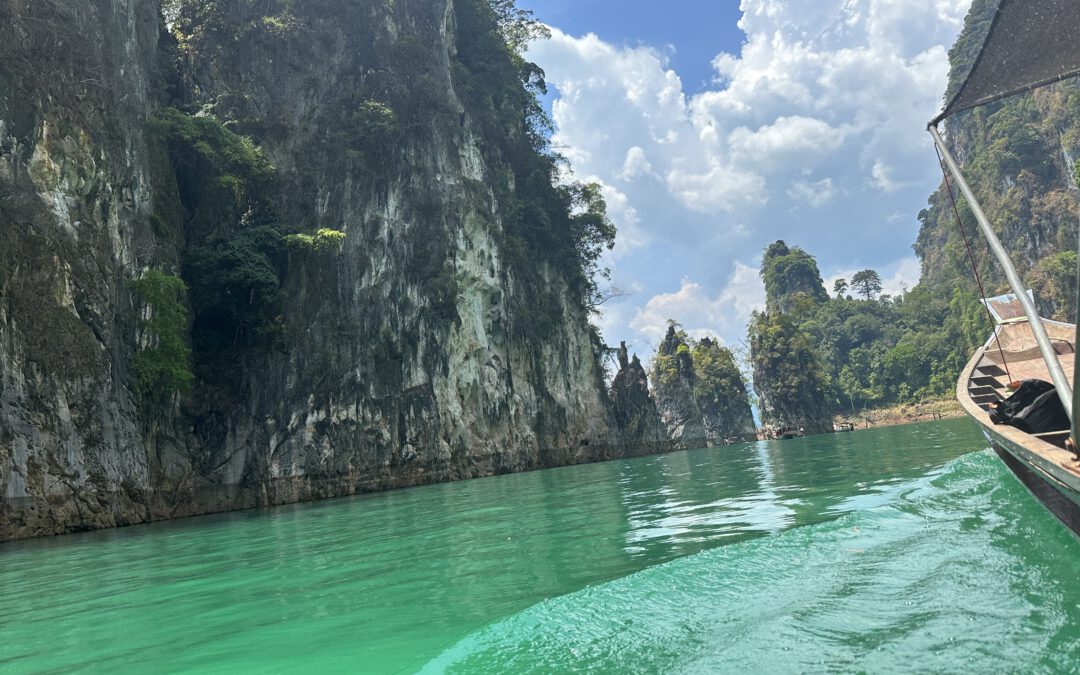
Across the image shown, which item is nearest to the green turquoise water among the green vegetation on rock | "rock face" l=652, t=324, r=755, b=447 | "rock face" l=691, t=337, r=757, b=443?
the green vegetation on rock

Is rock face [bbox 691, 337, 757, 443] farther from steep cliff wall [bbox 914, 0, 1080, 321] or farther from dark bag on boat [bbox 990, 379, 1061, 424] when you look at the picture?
dark bag on boat [bbox 990, 379, 1061, 424]

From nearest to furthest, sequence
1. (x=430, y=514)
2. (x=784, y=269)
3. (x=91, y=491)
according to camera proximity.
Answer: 1. (x=430, y=514)
2. (x=91, y=491)
3. (x=784, y=269)

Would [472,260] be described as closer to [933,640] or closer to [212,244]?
[212,244]

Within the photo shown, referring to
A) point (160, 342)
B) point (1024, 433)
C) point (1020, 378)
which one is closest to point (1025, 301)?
point (1024, 433)

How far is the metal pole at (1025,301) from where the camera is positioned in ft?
14.1

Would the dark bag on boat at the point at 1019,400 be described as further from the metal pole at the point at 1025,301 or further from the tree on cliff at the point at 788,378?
the tree on cliff at the point at 788,378

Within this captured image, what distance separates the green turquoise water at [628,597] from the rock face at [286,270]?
10.2m

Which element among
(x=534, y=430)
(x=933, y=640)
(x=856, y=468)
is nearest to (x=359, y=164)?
(x=534, y=430)

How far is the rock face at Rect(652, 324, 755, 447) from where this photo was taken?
67250 mm

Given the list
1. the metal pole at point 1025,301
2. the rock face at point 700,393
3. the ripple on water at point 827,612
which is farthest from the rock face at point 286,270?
the rock face at point 700,393

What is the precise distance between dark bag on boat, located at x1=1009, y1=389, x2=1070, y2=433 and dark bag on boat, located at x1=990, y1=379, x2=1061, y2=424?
59 centimetres

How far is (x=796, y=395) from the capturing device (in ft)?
241

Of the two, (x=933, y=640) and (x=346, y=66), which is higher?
(x=346, y=66)

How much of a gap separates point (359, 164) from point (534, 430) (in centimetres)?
1782
